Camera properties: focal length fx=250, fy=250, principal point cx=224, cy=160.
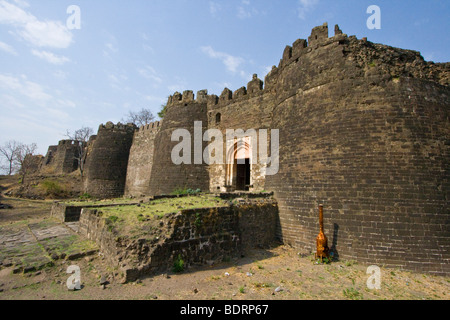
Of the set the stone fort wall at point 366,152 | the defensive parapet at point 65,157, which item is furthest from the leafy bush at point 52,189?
the stone fort wall at point 366,152

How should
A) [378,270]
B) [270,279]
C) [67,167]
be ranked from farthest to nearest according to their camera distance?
[67,167]
[378,270]
[270,279]

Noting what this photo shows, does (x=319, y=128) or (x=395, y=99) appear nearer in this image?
(x=395, y=99)

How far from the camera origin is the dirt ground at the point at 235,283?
4785 mm

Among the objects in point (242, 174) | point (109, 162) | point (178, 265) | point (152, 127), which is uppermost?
point (152, 127)

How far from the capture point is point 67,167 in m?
31.2

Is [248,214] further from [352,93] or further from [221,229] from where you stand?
[352,93]

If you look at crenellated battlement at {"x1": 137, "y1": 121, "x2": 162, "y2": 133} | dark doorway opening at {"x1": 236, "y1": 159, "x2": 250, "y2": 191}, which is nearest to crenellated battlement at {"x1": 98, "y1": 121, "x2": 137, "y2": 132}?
crenellated battlement at {"x1": 137, "y1": 121, "x2": 162, "y2": 133}

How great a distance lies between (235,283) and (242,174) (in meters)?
9.69

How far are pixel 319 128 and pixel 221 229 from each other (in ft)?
15.4

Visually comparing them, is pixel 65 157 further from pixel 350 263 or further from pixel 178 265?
pixel 350 263

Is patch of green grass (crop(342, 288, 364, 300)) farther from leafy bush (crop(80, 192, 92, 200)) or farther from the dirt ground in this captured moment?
leafy bush (crop(80, 192, 92, 200))

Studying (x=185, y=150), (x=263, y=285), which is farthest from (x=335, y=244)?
(x=185, y=150)

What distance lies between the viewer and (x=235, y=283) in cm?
566
